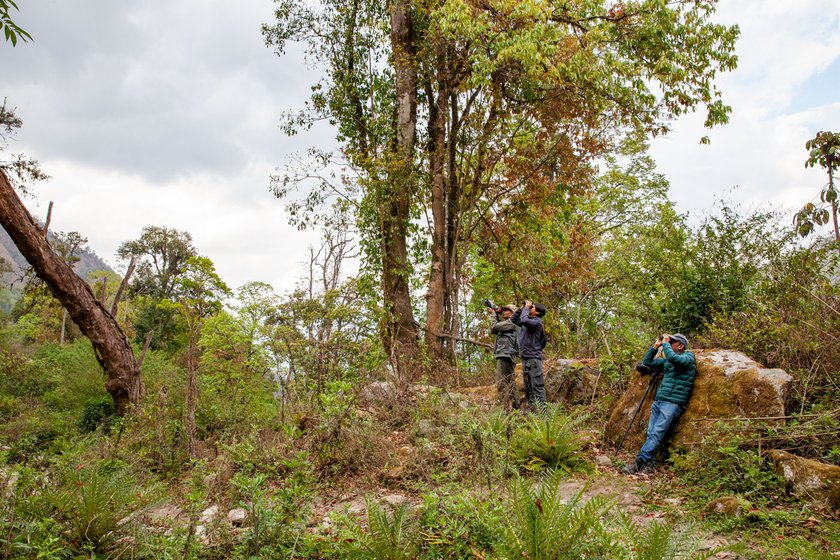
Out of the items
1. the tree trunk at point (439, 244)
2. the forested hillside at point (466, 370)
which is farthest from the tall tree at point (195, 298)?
the tree trunk at point (439, 244)

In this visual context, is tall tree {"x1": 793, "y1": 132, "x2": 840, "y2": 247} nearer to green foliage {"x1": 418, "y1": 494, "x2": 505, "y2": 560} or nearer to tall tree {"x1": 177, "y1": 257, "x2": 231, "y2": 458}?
green foliage {"x1": 418, "y1": 494, "x2": 505, "y2": 560}

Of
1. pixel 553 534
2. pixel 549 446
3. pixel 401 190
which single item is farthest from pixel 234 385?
pixel 553 534

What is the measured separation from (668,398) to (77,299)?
9.77m

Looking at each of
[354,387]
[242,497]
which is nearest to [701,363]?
[354,387]

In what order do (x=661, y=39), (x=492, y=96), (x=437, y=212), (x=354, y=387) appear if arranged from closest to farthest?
(x=354, y=387) < (x=661, y=39) < (x=492, y=96) < (x=437, y=212)

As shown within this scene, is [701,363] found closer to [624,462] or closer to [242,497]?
[624,462]

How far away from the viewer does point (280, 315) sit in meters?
8.52

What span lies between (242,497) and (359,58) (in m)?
11.0

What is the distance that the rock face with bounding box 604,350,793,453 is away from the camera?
5.23m

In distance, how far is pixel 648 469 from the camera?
554 cm

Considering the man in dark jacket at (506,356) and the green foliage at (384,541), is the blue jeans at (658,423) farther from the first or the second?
the green foliage at (384,541)

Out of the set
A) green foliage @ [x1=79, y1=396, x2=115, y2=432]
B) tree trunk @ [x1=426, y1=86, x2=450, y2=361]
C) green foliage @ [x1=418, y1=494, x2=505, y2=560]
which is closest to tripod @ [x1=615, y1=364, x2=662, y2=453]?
green foliage @ [x1=418, y1=494, x2=505, y2=560]

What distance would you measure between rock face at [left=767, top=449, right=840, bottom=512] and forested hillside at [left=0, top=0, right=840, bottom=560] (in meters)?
0.03

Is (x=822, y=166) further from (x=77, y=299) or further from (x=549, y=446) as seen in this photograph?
(x=77, y=299)
